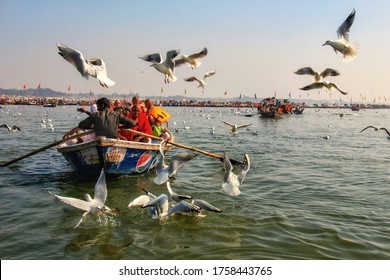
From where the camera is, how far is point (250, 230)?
20.2 feet

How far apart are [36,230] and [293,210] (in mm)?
Answer: 4487

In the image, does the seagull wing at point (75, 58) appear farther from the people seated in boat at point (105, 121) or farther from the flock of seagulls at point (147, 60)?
the people seated in boat at point (105, 121)

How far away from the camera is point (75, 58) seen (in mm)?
7207

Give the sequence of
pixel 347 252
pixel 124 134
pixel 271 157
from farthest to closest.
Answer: pixel 271 157
pixel 124 134
pixel 347 252

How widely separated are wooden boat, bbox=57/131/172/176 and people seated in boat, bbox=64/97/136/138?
18 centimetres

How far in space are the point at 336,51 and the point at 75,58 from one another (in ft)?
18.2

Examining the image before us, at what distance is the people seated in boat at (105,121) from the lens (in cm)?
853

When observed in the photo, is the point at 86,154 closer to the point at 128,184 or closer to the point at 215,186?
the point at 128,184

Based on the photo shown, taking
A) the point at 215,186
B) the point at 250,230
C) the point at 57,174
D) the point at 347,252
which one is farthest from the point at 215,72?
the point at 347,252

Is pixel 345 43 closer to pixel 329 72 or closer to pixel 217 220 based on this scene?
pixel 329 72

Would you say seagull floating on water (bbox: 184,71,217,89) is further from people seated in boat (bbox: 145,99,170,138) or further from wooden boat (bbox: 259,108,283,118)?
wooden boat (bbox: 259,108,283,118)

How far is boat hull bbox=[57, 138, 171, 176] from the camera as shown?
358 inches

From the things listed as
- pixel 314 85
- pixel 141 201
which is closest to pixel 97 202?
pixel 141 201

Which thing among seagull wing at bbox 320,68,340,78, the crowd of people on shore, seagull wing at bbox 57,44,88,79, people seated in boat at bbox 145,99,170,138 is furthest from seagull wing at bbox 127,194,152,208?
seagull wing at bbox 320,68,340,78
